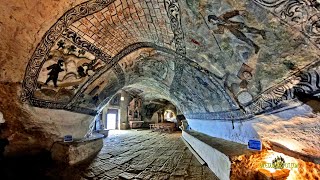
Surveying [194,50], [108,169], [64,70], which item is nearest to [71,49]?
[64,70]

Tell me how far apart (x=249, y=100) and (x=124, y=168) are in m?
2.92

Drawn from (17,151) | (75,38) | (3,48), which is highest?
(75,38)

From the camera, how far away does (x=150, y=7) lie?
2600 millimetres

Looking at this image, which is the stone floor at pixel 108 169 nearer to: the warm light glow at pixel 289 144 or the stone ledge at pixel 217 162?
the stone ledge at pixel 217 162

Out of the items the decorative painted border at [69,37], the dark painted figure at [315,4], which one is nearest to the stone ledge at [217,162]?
the decorative painted border at [69,37]

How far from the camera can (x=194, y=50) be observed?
3.07 meters

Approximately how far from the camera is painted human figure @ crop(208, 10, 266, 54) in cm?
196

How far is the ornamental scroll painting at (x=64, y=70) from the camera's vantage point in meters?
3.36

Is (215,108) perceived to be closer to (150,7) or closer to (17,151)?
(150,7)

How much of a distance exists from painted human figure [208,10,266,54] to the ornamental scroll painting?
8.50 ft

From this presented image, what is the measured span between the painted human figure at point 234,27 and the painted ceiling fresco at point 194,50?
0.01 m

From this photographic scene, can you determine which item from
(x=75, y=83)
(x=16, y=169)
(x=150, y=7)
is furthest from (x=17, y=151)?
(x=150, y=7)

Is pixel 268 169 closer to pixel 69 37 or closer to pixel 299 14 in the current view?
pixel 299 14

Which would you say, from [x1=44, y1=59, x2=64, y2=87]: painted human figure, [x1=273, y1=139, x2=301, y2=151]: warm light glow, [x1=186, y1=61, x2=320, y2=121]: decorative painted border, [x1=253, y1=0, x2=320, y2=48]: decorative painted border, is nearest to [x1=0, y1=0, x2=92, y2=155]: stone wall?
[x1=44, y1=59, x2=64, y2=87]: painted human figure
